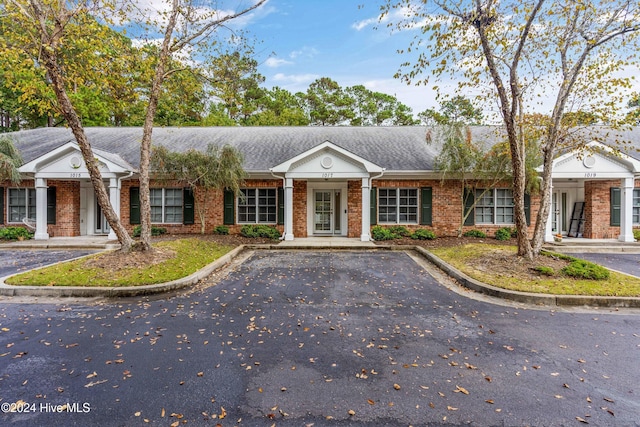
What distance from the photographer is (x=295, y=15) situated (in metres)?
9.77

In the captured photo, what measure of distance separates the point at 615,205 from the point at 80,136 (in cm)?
1866

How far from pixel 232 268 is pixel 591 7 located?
10.3 m

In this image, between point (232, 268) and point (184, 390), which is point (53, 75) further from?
point (184, 390)

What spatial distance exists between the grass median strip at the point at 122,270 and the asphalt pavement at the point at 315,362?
2.54 ft

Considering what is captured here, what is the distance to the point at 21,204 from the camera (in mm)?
13258

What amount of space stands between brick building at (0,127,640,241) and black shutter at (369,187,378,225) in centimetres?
4

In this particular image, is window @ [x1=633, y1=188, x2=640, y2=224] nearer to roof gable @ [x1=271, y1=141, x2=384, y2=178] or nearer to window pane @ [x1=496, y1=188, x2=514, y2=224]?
window pane @ [x1=496, y1=188, x2=514, y2=224]

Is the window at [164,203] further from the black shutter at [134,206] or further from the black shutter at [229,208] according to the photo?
the black shutter at [229,208]

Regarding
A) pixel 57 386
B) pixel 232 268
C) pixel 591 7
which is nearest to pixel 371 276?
pixel 232 268

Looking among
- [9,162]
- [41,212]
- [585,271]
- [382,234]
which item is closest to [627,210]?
[585,271]

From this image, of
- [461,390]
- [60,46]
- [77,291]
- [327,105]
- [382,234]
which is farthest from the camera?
[327,105]

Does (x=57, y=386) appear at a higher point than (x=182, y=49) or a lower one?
lower

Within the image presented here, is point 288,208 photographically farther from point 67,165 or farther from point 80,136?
point 67,165

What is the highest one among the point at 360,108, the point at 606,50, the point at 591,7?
the point at 360,108
